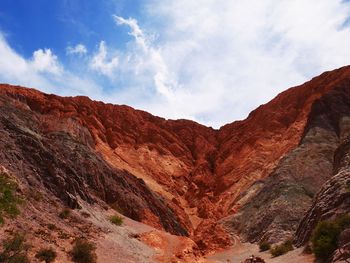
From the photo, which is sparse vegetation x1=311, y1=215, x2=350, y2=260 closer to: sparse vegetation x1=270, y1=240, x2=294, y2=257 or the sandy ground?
the sandy ground

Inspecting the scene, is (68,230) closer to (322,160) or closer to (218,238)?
(218,238)

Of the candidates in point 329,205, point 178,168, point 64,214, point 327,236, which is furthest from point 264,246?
point 178,168

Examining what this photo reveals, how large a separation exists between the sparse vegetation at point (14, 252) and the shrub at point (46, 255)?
1.27 metres

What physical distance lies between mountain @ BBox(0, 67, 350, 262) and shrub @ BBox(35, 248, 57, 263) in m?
1.69

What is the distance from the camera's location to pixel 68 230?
31.1 m

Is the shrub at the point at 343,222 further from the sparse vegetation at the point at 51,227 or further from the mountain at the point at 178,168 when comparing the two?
the sparse vegetation at the point at 51,227

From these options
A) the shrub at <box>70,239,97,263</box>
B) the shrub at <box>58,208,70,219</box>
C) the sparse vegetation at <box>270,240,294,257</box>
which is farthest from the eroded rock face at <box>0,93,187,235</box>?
the sparse vegetation at <box>270,240,294,257</box>

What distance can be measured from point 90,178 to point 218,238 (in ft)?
53.1

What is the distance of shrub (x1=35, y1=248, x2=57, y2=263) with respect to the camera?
78.7ft

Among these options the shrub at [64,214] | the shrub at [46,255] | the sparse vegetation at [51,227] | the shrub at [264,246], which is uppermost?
the shrub at [64,214]

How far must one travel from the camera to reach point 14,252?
21.9 metres

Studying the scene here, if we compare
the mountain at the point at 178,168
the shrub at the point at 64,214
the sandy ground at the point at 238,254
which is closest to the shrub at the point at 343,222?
the mountain at the point at 178,168

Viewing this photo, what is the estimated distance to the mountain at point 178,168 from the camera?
35875 mm

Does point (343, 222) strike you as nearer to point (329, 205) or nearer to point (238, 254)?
point (329, 205)
